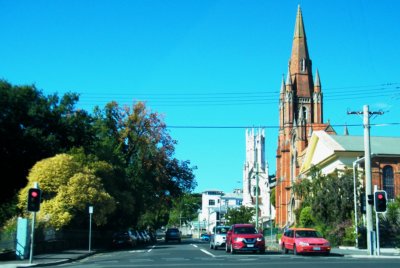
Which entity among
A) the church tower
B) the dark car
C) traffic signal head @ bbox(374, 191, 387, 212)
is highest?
the church tower

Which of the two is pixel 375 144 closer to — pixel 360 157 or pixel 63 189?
pixel 360 157

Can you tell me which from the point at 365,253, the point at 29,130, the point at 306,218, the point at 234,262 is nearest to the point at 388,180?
the point at 306,218

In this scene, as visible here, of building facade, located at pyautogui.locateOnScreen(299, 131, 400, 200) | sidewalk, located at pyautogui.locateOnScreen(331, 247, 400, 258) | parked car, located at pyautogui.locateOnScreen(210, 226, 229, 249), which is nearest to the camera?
sidewalk, located at pyautogui.locateOnScreen(331, 247, 400, 258)

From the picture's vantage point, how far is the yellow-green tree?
3452cm

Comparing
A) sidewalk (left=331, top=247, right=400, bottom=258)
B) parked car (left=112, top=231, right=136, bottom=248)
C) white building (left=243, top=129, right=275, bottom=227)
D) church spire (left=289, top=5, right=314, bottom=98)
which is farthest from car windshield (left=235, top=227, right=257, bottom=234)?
white building (left=243, top=129, right=275, bottom=227)

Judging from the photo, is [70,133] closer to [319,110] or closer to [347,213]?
[347,213]

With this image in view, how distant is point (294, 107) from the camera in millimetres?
105688

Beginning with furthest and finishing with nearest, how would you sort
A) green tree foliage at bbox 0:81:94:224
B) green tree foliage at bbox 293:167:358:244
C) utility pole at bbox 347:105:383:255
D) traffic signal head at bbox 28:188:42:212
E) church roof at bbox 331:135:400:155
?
church roof at bbox 331:135:400:155, green tree foliage at bbox 293:167:358:244, green tree foliage at bbox 0:81:94:224, utility pole at bbox 347:105:383:255, traffic signal head at bbox 28:188:42:212

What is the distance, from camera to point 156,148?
177ft

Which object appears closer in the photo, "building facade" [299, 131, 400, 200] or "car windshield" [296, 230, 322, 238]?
"car windshield" [296, 230, 322, 238]

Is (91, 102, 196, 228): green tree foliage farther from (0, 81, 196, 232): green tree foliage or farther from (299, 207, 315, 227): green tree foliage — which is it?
(299, 207, 315, 227): green tree foliage

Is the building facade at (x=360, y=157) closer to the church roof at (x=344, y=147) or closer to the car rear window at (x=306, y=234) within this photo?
the church roof at (x=344, y=147)

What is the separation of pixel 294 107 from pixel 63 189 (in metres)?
75.8

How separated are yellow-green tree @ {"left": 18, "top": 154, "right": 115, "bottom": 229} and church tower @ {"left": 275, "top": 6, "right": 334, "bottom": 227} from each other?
5751 cm
